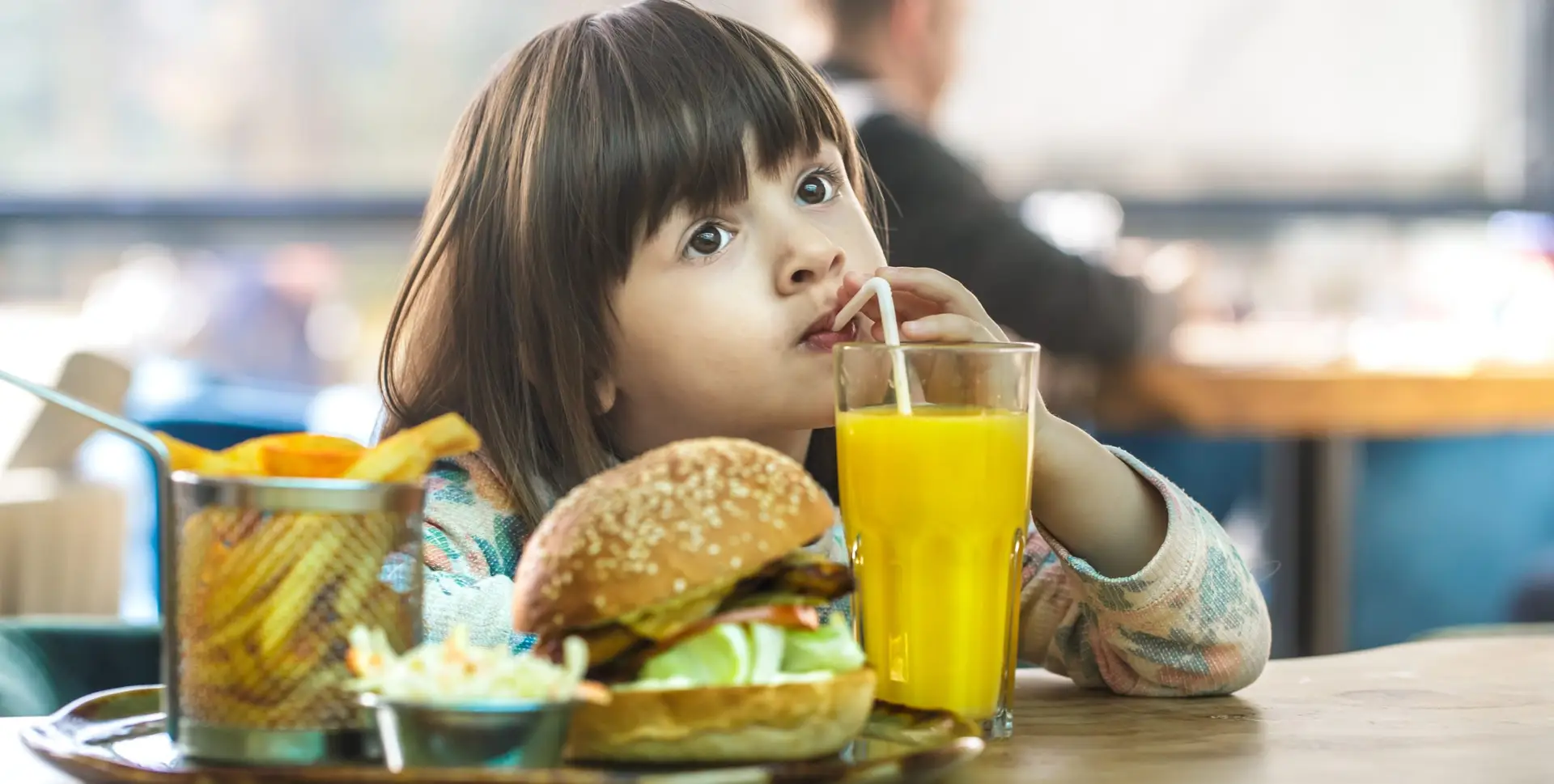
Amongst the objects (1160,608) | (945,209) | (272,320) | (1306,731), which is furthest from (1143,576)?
(272,320)

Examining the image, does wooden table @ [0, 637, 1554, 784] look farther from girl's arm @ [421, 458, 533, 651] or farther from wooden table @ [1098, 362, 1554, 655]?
wooden table @ [1098, 362, 1554, 655]

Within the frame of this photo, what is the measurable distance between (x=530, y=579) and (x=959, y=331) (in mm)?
466

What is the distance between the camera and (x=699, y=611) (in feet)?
2.83

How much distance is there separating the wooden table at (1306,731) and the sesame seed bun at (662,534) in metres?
0.16

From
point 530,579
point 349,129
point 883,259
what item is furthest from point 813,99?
point 349,129

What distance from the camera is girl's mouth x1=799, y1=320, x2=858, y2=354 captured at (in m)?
1.32

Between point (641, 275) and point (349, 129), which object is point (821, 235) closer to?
point (641, 275)

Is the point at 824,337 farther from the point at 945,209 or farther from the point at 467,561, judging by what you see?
the point at 945,209

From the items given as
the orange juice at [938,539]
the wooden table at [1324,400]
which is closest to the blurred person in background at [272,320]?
the wooden table at [1324,400]

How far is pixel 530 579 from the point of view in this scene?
879 mm

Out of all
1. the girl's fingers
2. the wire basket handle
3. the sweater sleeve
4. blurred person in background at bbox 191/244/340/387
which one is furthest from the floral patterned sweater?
blurred person in background at bbox 191/244/340/387

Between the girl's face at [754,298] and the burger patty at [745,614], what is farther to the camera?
the girl's face at [754,298]

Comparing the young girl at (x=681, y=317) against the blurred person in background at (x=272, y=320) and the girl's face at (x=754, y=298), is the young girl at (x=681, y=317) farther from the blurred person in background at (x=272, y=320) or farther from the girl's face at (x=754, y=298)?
the blurred person in background at (x=272, y=320)

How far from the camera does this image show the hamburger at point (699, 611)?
0.80 m
